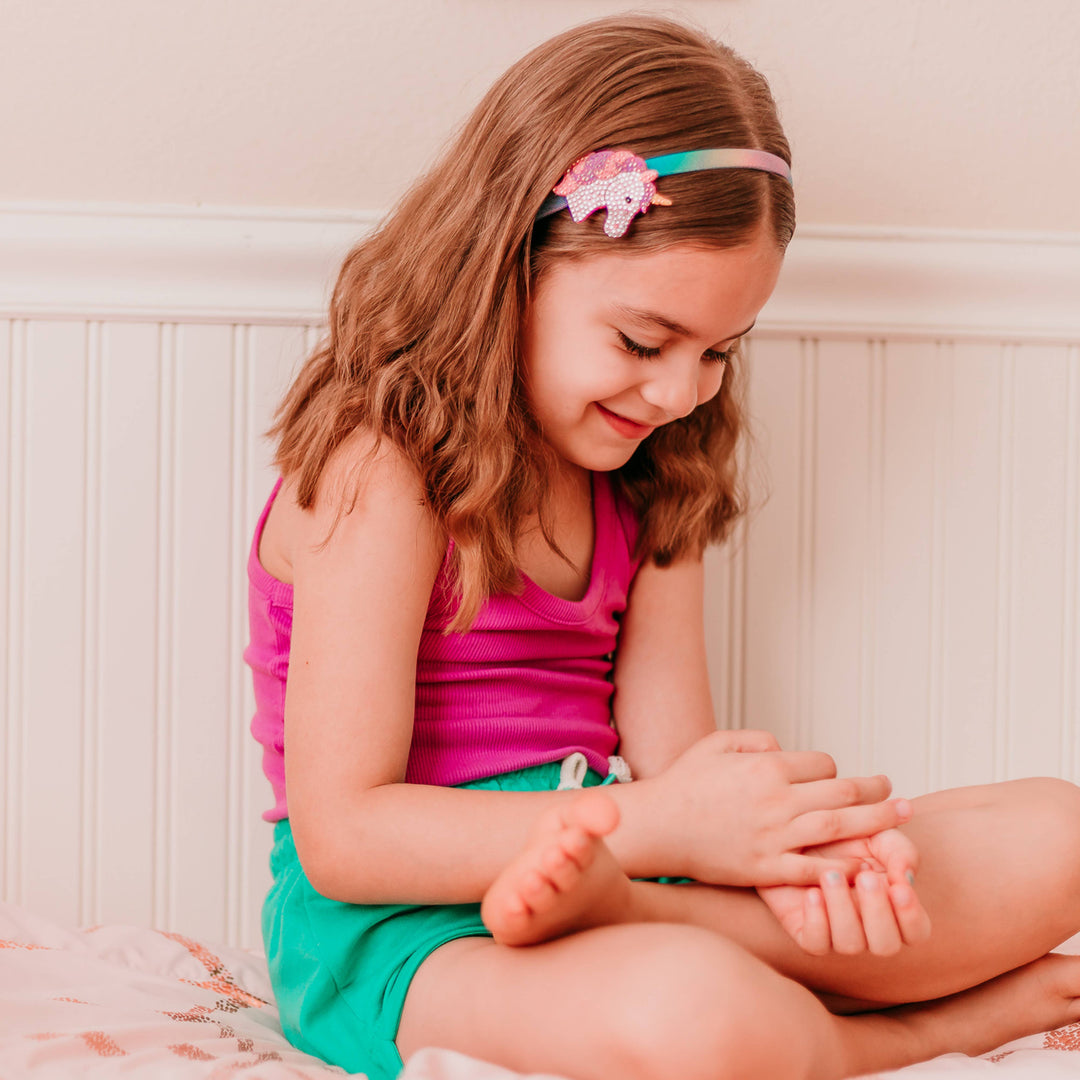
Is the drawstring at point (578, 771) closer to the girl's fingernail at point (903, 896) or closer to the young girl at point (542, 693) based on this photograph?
the young girl at point (542, 693)

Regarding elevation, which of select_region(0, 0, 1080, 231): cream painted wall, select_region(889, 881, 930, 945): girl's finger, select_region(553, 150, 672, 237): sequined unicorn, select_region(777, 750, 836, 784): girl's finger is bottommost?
select_region(889, 881, 930, 945): girl's finger

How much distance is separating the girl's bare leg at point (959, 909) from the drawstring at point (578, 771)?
14cm

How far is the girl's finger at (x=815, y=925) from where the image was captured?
664mm

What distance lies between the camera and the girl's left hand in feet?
2.10

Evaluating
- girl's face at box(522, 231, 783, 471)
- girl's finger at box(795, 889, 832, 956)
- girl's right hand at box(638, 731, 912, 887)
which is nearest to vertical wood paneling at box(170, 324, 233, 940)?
girl's face at box(522, 231, 783, 471)

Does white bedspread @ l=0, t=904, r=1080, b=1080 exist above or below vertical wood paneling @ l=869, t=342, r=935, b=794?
below

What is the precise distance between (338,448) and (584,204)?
249 mm

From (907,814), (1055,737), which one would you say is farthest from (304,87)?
(1055,737)

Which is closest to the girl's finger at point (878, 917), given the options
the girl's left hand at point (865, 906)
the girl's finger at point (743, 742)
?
the girl's left hand at point (865, 906)

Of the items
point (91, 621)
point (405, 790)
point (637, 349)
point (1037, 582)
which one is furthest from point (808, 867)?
point (91, 621)

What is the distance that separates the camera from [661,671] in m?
0.98

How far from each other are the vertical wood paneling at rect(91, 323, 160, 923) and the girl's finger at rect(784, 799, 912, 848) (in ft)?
2.07

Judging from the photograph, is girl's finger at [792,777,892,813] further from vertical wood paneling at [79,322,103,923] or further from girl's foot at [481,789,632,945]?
vertical wood paneling at [79,322,103,923]

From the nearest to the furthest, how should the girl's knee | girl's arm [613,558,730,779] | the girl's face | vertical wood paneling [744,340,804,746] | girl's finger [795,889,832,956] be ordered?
the girl's knee
girl's finger [795,889,832,956]
the girl's face
girl's arm [613,558,730,779]
vertical wood paneling [744,340,804,746]
